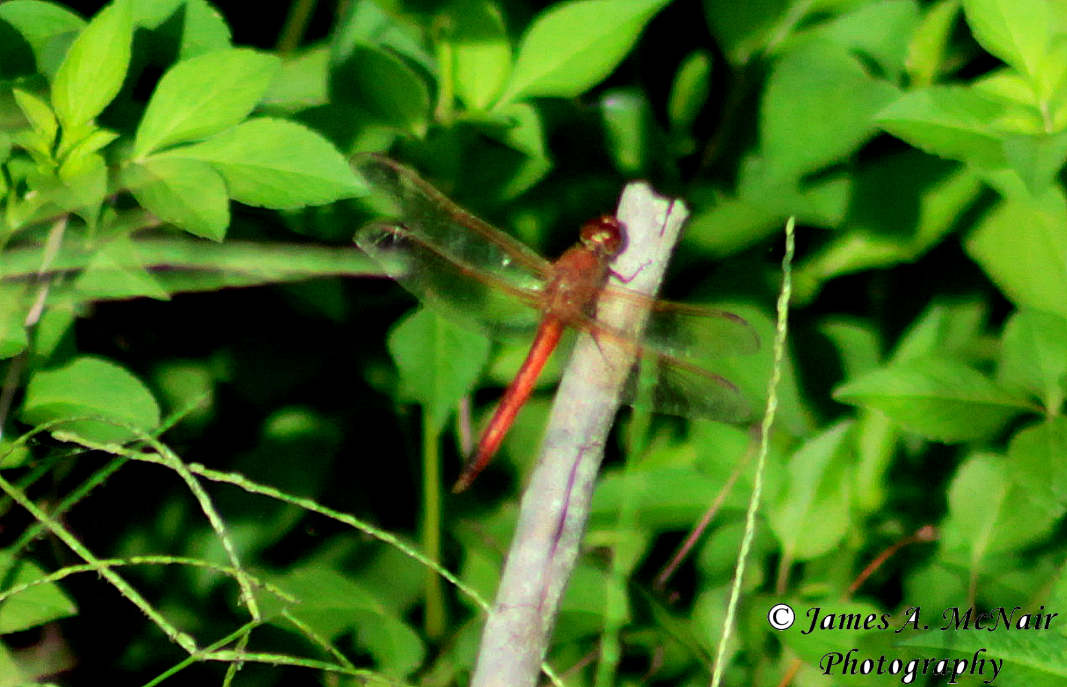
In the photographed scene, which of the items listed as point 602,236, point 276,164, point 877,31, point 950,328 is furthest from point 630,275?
point 950,328

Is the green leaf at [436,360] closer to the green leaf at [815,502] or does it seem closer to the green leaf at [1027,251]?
the green leaf at [815,502]

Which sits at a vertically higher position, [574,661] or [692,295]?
[692,295]

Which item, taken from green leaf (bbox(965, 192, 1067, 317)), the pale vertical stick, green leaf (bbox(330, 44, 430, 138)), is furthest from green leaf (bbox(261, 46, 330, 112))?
green leaf (bbox(965, 192, 1067, 317))

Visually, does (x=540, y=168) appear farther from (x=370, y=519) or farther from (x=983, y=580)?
(x=983, y=580)

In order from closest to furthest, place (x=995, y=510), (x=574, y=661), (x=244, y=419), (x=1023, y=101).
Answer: (x=1023, y=101) → (x=995, y=510) → (x=574, y=661) → (x=244, y=419)

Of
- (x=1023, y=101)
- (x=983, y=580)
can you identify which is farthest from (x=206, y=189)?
(x=983, y=580)

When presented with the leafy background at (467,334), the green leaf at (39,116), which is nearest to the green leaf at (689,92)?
the leafy background at (467,334)

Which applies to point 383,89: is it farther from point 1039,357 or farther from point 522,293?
point 1039,357
